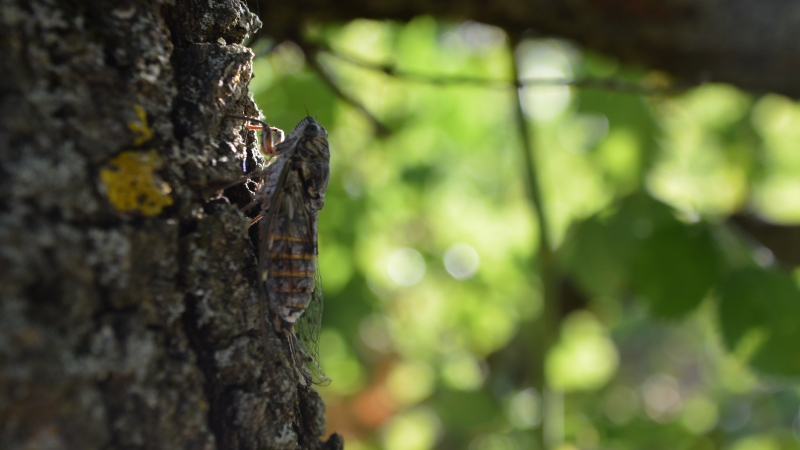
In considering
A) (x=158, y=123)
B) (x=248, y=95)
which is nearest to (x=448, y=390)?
(x=248, y=95)

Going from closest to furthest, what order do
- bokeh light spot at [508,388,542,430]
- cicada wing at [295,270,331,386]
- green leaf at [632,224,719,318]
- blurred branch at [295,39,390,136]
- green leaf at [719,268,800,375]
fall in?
cicada wing at [295,270,331,386], green leaf at [719,268,800,375], green leaf at [632,224,719,318], blurred branch at [295,39,390,136], bokeh light spot at [508,388,542,430]

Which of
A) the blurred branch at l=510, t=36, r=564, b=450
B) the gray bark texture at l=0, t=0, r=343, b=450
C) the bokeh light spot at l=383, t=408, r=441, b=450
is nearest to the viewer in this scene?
the gray bark texture at l=0, t=0, r=343, b=450

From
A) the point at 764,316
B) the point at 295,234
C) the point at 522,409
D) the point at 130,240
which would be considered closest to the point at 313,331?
the point at 295,234

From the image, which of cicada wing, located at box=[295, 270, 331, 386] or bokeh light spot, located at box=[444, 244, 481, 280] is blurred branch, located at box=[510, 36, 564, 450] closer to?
cicada wing, located at box=[295, 270, 331, 386]

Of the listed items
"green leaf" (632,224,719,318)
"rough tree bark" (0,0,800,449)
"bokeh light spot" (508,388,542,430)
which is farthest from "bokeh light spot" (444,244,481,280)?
"rough tree bark" (0,0,800,449)

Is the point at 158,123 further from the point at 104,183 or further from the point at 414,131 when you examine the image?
the point at 414,131

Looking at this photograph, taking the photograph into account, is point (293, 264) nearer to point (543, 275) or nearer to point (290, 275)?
point (290, 275)

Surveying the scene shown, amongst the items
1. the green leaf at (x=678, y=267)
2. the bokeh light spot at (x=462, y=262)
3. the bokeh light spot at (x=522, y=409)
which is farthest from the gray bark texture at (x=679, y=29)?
the bokeh light spot at (x=462, y=262)
